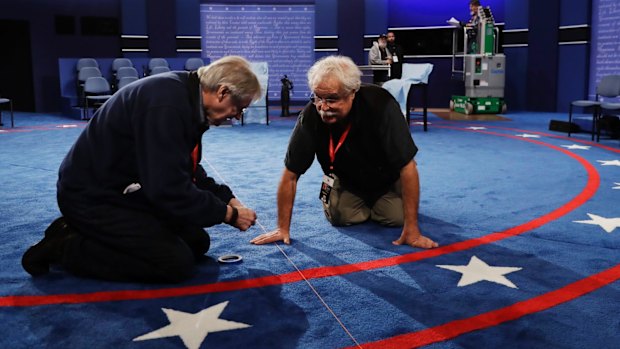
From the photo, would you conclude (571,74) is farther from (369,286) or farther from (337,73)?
(369,286)

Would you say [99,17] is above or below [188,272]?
above

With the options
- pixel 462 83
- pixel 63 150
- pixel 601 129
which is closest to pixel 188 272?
pixel 63 150

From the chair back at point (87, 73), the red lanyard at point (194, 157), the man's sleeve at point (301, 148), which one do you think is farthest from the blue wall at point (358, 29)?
the red lanyard at point (194, 157)

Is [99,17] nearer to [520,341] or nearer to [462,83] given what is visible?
[462,83]

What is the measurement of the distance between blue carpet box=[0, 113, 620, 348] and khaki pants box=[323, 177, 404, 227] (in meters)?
0.07

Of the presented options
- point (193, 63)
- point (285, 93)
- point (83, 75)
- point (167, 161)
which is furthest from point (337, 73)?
point (193, 63)

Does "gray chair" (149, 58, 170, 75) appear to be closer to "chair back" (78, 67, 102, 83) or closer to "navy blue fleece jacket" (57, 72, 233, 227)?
"chair back" (78, 67, 102, 83)

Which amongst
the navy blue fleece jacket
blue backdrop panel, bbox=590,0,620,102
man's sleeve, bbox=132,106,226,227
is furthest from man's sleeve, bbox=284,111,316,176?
blue backdrop panel, bbox=590,0,620,102

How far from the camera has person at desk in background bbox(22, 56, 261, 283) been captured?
246cm

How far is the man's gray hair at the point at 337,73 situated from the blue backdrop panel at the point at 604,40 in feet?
32.3

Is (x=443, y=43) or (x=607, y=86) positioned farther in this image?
(x=443, y=43)

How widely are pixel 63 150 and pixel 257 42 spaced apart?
26.3 ft

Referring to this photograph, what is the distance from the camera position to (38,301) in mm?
2625

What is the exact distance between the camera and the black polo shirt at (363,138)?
330cm
